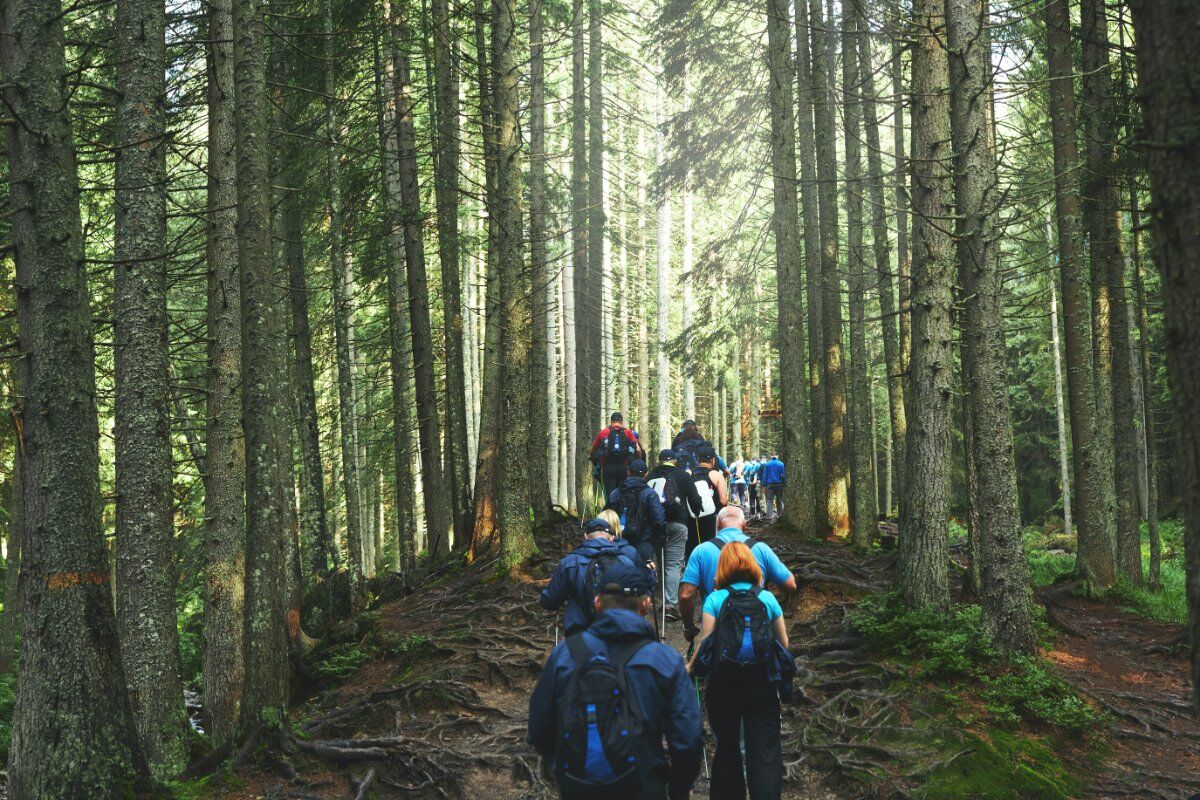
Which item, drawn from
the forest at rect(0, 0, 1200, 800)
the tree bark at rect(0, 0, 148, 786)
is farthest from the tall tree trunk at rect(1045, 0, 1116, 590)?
the tree bark at rect(0, 0, 148, 786)

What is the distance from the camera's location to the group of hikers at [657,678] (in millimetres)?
3711

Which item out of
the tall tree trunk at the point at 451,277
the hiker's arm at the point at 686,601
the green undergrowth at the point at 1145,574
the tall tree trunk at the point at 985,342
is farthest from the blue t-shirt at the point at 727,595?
the tall tree trunk at the point at 451,277

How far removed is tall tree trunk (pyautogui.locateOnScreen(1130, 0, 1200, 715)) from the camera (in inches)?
91.1

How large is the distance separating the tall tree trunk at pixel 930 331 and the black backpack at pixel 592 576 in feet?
15.0

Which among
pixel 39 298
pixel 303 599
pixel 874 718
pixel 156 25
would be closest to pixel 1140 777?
pixel 874 718

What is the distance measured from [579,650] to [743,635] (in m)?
1.72

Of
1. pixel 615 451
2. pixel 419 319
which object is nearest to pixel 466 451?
pixel 419 319

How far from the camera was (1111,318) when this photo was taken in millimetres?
13648

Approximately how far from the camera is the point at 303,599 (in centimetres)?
1403

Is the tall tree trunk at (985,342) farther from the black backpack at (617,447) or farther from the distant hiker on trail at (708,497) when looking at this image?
the black backpack at (617,447)

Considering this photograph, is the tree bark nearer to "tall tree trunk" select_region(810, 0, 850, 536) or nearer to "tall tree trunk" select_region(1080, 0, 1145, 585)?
"tall tree trunk" select_region(1080, 0, 1145, 585)

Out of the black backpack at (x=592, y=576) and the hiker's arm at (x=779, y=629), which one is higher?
the black backpack at (x=592, y=576)

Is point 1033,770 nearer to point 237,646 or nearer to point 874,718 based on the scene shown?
point 874,718

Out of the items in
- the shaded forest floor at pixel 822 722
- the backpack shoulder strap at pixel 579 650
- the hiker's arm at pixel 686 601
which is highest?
the backpack shoulder strap at pixel 579 650
